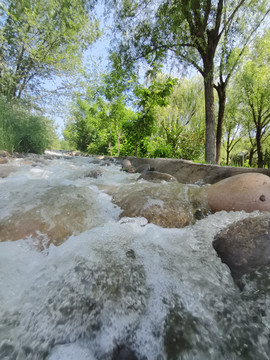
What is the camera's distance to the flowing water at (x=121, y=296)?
Answer: 783 mm

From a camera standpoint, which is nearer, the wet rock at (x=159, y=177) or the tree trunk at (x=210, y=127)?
the wet rock at (x=159, y=177)

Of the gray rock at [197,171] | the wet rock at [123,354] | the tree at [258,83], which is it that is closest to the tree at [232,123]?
the tree at [258,83]

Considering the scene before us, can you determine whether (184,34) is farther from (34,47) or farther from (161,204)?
(34,47)

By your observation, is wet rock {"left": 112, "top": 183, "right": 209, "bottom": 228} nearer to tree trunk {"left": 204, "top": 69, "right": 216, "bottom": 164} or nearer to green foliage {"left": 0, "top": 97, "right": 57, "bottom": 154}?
tree trunk {"left": 204, "top": 69, "right": 216, "bottom": 164}

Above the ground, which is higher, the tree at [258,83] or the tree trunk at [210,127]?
the tree at [258,83]

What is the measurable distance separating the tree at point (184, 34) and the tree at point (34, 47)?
4844mm

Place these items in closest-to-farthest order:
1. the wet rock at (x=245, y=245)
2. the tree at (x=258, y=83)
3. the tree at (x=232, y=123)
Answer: the wet rock at (x=245, y=245), the tree at (x=258, y=83), the tree at (x=232, y=123)

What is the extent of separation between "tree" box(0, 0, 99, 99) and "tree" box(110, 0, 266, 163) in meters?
4.84

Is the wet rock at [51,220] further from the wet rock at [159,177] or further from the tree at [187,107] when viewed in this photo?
the tree at [187,107]

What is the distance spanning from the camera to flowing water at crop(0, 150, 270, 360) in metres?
0.78

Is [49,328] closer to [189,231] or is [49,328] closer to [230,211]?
[189,231]

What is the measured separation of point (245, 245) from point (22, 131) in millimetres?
7798

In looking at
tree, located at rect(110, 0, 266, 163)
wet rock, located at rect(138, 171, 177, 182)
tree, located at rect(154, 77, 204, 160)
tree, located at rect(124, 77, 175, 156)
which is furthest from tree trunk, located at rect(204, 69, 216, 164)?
tree, located at rect(154, 77, 204, 160)

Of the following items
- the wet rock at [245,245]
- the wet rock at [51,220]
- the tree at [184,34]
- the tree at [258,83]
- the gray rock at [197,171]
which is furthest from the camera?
the tree at [258,83]
